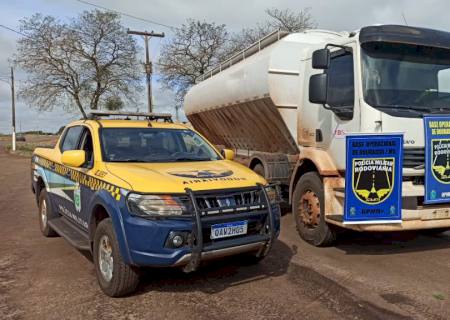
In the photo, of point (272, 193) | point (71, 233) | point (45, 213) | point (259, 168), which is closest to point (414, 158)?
point (272, 193)

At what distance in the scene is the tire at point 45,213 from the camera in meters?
6.78

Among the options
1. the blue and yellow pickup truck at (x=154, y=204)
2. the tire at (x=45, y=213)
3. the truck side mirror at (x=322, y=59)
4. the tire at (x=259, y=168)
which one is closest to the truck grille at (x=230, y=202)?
the blue and yellow pickup truck at (x=154, y=204)

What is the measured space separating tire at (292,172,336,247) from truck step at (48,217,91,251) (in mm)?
3136

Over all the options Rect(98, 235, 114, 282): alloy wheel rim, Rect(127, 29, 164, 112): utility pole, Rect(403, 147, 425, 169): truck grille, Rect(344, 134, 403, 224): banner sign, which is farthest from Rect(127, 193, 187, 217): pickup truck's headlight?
Rect(127, 29, 164, 112): utility pole

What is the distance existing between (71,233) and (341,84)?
398cm

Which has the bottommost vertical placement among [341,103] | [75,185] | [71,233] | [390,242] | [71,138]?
[390,242]

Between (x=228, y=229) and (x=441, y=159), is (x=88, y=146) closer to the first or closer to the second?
(x=228, y=229)

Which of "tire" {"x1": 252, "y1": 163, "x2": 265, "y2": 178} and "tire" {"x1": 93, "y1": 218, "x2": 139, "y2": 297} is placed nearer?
"tire" {"x1": 93, "y1": 218, "x2": 139, "y2": 297}

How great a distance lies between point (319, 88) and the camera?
6.13 metres

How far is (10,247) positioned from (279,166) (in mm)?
4472

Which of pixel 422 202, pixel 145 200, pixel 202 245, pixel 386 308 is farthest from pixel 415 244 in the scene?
pixel 145 200

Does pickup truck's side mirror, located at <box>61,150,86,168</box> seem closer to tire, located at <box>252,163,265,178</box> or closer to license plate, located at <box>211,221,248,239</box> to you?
license plate, located at <box>211,221,248,239</box>

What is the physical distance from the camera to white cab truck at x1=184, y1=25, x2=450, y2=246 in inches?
223

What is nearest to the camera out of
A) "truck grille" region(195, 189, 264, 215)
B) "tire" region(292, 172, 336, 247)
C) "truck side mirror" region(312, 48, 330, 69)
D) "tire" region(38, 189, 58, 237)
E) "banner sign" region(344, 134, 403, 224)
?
"truck grille" region(195, 189, 264, 215)
